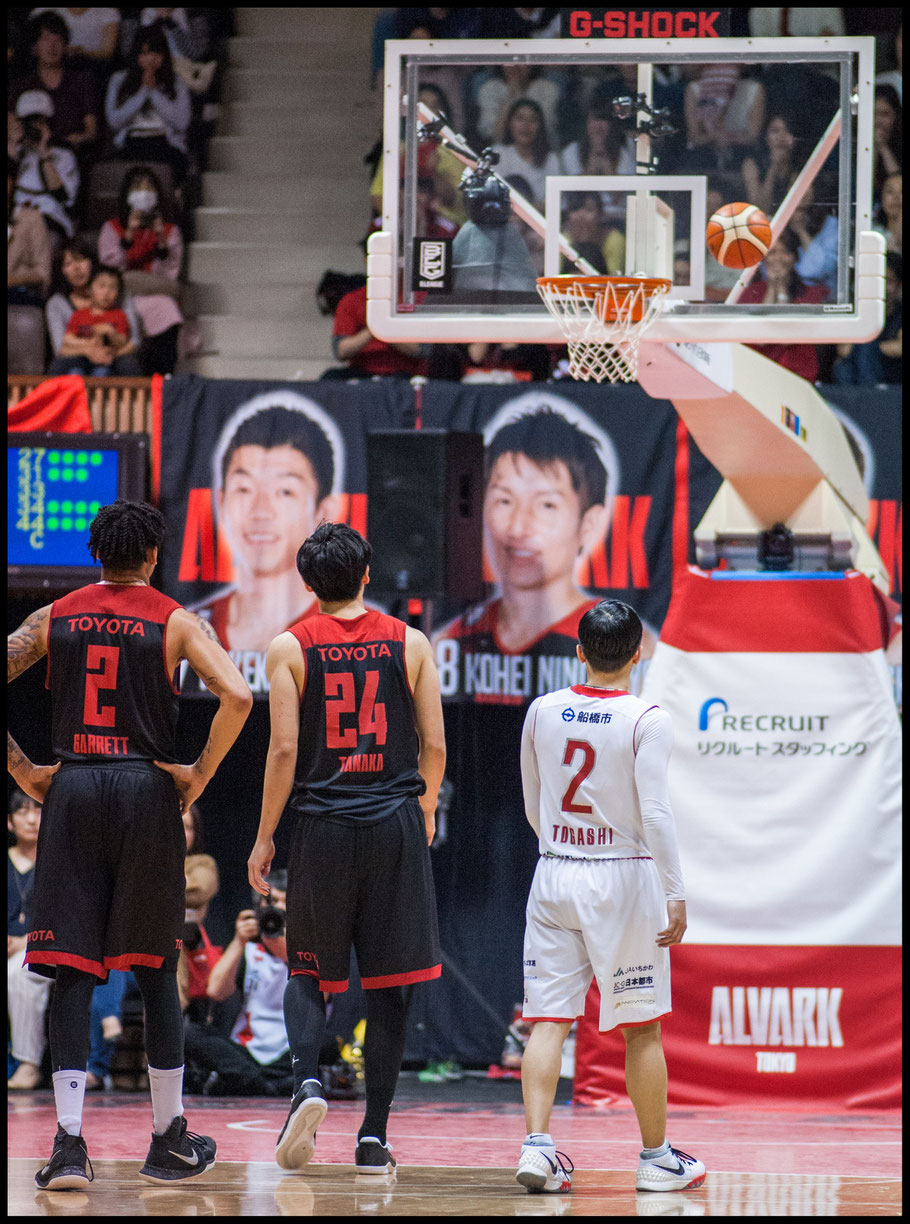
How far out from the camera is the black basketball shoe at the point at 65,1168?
4.97m

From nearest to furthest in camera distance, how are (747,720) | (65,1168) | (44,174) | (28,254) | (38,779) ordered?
(65,1168), (38,779), (747,720), (28,254), (44,174)

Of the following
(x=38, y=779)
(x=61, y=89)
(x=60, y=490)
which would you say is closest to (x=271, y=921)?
(x=60, y=490)

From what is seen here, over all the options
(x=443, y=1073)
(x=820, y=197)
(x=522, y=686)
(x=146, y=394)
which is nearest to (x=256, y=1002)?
(x=443, y=1073)

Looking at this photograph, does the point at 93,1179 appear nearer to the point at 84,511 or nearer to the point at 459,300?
the point at 459,300

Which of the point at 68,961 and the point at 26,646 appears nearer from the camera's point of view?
the point at 68,961

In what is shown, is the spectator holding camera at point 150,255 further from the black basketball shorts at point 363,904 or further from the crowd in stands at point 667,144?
the black basketball shorts at point 363,904

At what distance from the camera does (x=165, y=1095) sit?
5.20 meters

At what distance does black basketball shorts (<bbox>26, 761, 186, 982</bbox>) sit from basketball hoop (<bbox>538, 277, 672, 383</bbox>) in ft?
8.69

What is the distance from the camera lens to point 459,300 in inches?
282

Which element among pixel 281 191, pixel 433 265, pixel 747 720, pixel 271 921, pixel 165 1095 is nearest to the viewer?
pixel 165 1095

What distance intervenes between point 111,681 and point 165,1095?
125 cm

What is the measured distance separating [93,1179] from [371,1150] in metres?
0.84

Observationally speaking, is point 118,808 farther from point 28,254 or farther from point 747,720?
point 28,254

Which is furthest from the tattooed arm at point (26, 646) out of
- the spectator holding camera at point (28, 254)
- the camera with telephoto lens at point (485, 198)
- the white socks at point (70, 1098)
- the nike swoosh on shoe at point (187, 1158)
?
the spectator holding camera at point (28, 254)
